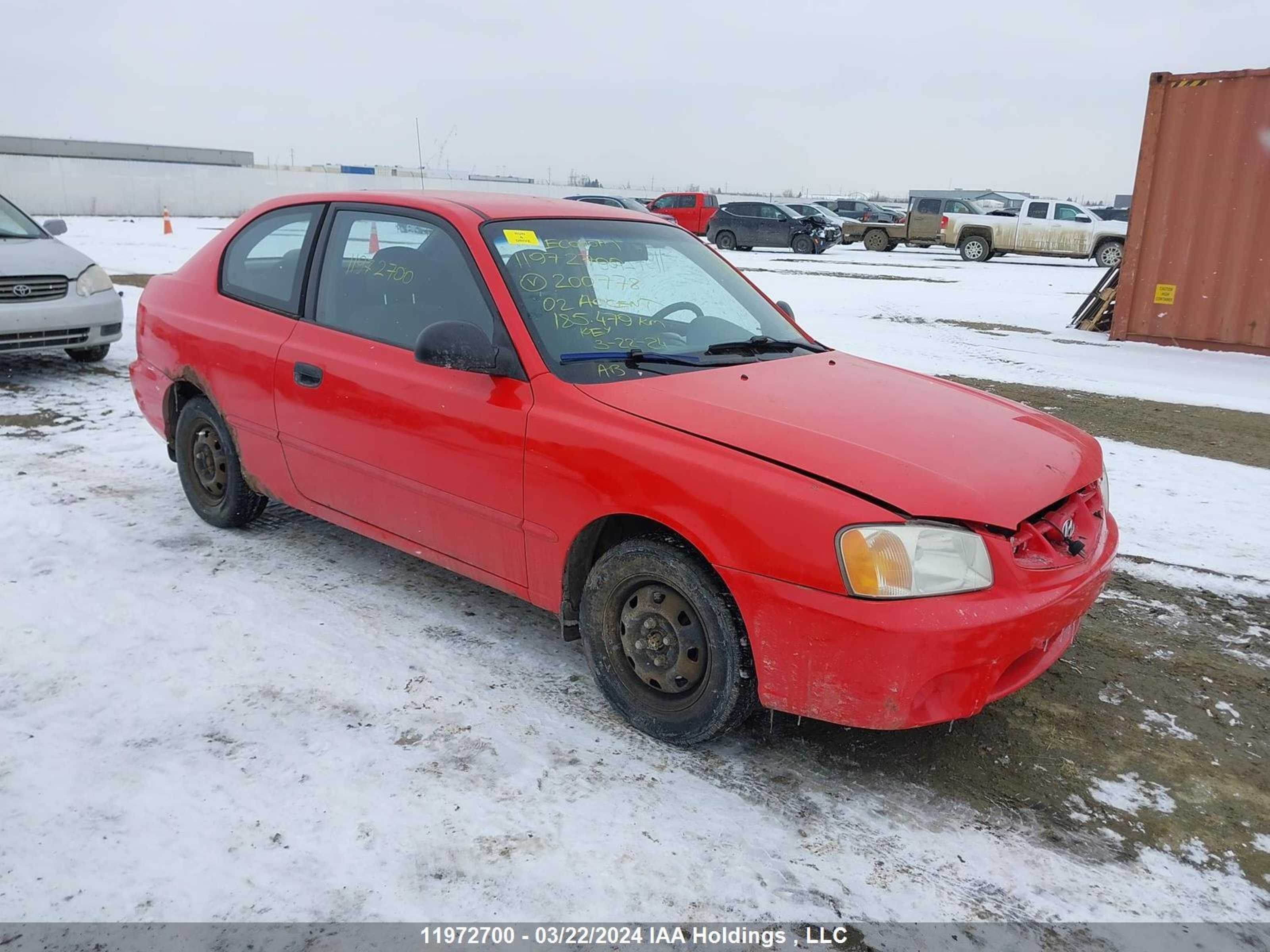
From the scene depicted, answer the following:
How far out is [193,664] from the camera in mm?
3273

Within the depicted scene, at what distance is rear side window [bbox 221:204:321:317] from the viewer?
394 cm

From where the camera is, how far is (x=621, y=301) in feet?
11.3

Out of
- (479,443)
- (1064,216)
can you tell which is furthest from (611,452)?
(1064,216)

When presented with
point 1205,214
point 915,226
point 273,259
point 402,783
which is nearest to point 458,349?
point 402,783

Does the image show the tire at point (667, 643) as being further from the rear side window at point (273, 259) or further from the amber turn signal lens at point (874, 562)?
the rear side window at point (273, 259)

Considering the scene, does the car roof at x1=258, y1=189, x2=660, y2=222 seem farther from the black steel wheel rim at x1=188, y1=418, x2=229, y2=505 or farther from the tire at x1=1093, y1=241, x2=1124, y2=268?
the tire at x1=1093, y1=241, x2=1124, y2=268

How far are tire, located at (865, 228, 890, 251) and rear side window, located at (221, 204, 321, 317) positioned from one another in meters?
27.2

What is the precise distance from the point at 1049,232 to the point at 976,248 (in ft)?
6.01

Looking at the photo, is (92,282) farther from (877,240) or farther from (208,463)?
(877,240)

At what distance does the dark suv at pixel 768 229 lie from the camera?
26594mm

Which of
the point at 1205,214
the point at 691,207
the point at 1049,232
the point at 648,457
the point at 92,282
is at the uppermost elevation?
the point at 691,207

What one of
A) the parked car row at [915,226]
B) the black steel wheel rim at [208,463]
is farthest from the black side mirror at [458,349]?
the parked car row at [915,226]

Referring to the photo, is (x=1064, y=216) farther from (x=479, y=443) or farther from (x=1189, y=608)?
(x=479, y=443)

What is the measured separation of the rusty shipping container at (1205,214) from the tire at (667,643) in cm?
1018
